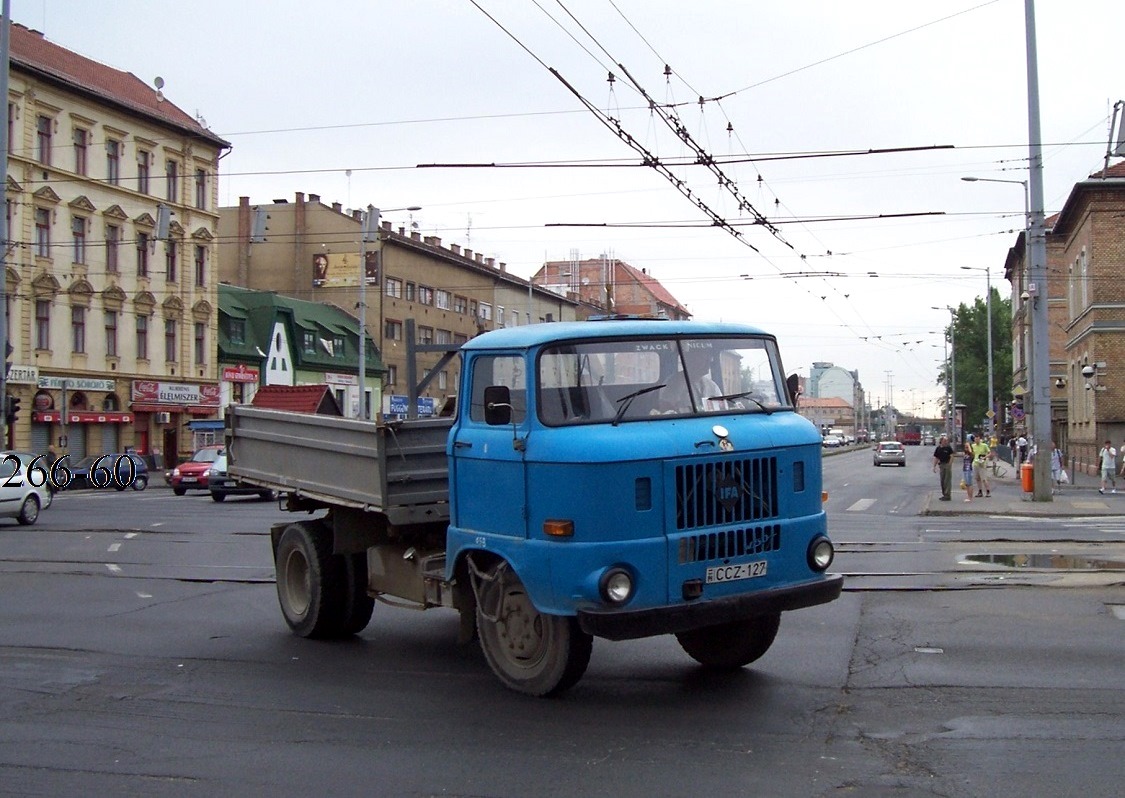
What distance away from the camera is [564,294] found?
74500 millimetres

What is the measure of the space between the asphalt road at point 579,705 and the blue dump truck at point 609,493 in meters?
0.60

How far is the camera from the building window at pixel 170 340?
54.8 meters

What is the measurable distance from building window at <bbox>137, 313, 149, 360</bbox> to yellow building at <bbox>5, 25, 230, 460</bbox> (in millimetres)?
55

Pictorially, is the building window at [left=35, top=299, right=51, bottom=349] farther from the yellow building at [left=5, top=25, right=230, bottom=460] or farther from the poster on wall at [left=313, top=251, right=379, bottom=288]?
the poster on wall at [left=313, top=251, right=379, bottom=288]

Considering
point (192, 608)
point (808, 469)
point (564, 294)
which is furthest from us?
point (564, 294)

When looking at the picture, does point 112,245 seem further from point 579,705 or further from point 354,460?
point 579,705

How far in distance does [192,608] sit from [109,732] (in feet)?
17.3

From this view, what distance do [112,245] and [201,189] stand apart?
8.04 meters

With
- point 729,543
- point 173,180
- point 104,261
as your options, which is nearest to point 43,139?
point 104,261

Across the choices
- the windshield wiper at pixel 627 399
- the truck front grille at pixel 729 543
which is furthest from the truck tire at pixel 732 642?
the windshield wiper at pixel 627 399

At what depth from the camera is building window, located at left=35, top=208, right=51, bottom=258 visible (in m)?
46.7

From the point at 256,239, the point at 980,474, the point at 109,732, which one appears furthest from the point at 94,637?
the point at 980,474

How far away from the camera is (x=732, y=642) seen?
8773 mm

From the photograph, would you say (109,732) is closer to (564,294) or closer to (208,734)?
(208,734)
